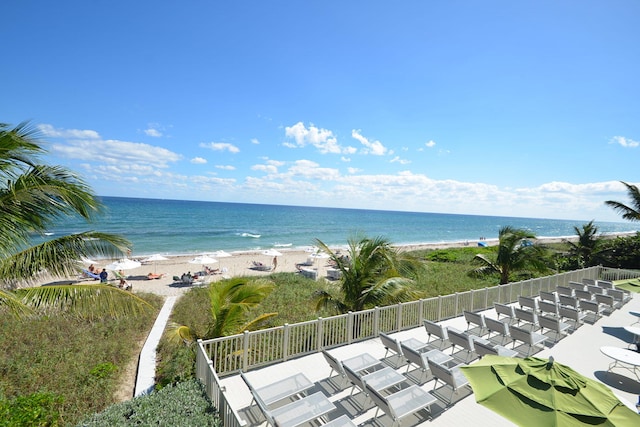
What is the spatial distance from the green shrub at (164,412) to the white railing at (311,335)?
236mm

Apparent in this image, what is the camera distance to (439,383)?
19.5 ft

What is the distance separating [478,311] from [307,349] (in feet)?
21.2

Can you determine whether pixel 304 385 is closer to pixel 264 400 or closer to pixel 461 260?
pixel 264 400

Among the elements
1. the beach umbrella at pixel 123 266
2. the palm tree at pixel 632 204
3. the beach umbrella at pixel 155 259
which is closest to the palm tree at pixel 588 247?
the palm tree at pixel 632 204

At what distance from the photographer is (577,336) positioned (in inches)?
341

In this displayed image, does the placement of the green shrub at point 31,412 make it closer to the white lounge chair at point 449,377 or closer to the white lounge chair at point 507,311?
the white lounge chair at point 449,377

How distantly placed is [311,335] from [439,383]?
275 cm

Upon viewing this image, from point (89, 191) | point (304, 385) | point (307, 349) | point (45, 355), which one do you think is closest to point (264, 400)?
point (304, 385)

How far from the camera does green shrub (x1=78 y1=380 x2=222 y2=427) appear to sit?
13.1 feet

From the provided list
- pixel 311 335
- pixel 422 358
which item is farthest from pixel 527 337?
pixel 311 335

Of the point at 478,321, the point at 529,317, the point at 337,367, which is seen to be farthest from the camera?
the point at 529,317

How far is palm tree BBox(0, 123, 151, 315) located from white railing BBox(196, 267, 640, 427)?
1.87 meters

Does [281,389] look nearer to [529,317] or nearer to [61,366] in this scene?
[61,366]

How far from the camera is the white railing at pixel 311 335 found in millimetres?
5521
